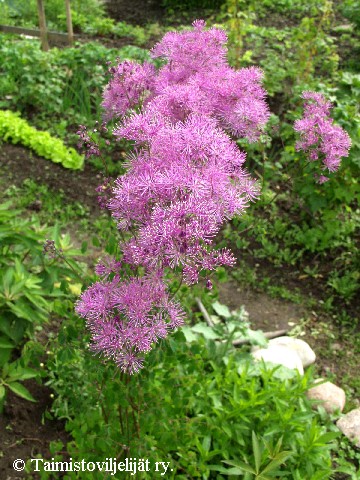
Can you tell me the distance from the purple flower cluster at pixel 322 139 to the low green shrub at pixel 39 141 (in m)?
2.75

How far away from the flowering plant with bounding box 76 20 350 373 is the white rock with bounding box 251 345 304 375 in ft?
5.59

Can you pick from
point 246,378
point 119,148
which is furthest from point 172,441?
point 119,148

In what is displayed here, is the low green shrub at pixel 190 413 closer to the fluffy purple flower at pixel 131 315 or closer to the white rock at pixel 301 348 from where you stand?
the fluffy purple flower at pixel 131 315

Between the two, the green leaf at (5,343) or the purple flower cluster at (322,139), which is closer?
the purple flower cluster at (322,139)

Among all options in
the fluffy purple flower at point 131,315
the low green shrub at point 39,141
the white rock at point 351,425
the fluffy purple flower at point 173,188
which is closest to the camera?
the fluffy purple flower at point 173,188

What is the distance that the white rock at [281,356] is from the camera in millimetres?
3033

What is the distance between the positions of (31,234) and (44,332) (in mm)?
713

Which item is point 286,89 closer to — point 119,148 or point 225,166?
point 119,148

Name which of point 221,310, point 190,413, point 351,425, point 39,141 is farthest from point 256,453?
point 39,141

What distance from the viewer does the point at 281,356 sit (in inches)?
120

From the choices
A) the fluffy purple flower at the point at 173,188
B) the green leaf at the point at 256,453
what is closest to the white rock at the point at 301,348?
the green leaf at the point at 256,453

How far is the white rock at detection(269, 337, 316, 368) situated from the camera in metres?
3.17

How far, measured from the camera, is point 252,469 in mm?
2146

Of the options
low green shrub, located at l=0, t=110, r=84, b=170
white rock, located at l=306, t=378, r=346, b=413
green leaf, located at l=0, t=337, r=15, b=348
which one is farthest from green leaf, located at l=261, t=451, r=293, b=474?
low green shrub, located at l=0, t=110, r=84, b=170
